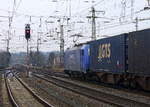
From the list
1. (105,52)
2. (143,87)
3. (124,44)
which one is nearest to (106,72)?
(105,52)

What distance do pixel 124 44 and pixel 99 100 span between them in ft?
18.3

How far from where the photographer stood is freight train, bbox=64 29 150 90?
18638 mm

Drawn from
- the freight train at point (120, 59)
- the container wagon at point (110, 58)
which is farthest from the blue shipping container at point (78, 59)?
the container wagon at point (110, 58)

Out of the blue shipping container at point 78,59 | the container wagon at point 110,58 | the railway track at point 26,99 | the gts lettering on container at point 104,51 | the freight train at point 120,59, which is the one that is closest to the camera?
the railway track at point 26,99

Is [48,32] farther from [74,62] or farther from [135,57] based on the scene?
[135,57]

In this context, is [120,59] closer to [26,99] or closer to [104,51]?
[104,51]

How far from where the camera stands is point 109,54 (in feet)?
78.2

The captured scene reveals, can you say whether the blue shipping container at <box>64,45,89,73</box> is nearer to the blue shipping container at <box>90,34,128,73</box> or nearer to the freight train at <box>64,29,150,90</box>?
the freight train at <box>64,29,150,90</box>

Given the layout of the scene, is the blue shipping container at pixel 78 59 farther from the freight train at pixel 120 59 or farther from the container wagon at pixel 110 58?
the container wagon at pixel 110 58

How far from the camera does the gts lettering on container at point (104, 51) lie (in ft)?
78.9

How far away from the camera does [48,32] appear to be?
56.6 m

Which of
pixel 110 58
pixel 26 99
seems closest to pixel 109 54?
pixel 110 58

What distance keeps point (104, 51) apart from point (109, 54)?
1438 mm

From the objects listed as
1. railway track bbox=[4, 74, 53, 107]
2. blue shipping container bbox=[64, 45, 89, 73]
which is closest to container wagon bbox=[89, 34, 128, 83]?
blue shipping container bbox=[64, 45, 89, 73]
